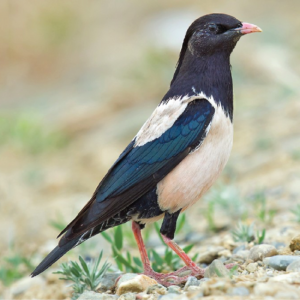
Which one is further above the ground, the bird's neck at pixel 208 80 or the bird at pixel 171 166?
the bird's neck at pixel 208 80

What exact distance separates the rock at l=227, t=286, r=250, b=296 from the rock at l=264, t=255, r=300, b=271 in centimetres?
81

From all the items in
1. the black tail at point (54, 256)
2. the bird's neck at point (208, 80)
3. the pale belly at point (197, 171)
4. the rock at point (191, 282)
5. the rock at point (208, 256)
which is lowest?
the rock at point (208, 256)

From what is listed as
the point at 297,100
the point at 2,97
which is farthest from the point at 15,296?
the point at 2,97

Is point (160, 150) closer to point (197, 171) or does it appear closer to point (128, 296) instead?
point (197, 171)

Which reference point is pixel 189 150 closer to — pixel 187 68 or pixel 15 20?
pixel 187 68

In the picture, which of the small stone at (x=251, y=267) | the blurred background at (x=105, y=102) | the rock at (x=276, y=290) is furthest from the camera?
the blurred background at (x=105, y=102)

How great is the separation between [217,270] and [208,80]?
1425 mm

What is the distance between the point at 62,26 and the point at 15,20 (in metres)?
1.25

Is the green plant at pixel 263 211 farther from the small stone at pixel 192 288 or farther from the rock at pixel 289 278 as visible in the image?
the rock at pixel 289 278

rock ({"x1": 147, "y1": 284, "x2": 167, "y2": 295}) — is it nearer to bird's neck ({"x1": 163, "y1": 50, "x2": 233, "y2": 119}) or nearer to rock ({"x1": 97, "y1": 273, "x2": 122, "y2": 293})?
rock ({"x1": 97, "y1": 273, "x2": 122, "y2": 293})

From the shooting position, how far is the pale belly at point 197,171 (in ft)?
14.3

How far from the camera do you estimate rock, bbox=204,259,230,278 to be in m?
3.87

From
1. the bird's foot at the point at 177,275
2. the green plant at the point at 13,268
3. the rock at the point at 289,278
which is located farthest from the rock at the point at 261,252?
the green plant at the point at 13,268

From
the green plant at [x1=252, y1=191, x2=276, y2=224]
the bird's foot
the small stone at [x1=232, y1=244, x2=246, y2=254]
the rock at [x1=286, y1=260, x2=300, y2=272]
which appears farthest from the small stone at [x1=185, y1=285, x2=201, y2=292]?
the green plant at [x1=252, y1=191, x2=276, y2=224]
